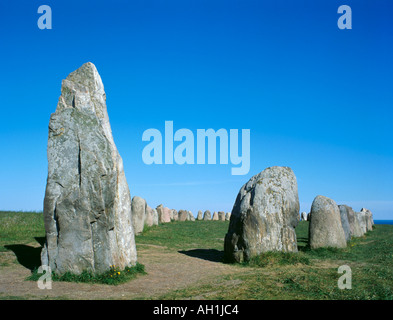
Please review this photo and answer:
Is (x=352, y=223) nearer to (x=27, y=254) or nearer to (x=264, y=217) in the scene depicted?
(x=264, y=217)

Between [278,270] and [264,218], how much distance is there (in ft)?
7.14

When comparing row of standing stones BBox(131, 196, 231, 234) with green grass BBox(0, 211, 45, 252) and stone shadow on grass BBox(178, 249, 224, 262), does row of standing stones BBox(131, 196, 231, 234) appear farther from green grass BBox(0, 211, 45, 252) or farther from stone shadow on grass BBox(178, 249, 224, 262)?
stone shadow on grass BBox(178, 249, 224, 262)

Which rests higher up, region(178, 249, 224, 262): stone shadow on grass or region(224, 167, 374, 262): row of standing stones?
region(224, 167, 374, 262): row of standing stones

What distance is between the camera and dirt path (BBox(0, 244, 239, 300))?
9367 millimetres

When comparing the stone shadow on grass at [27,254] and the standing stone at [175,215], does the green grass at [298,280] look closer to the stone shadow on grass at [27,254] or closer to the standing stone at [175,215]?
the stone shadow on grass at [27,254]

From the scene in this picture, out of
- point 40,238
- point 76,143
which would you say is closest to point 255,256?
point 76,143

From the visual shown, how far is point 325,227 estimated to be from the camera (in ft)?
57.3

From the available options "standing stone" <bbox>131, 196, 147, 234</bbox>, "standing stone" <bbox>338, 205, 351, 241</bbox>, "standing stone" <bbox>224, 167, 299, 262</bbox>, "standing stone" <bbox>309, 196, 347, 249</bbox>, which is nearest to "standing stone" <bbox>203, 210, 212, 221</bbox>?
"standing stone" <bbox>131, 196, 147, 234</bbox>

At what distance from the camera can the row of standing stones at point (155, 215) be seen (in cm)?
2459

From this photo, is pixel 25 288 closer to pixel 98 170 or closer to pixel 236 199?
pixel 98 170

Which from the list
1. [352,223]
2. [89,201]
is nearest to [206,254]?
[89,201]

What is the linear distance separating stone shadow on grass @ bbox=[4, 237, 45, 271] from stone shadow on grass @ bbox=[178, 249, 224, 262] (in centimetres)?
589
